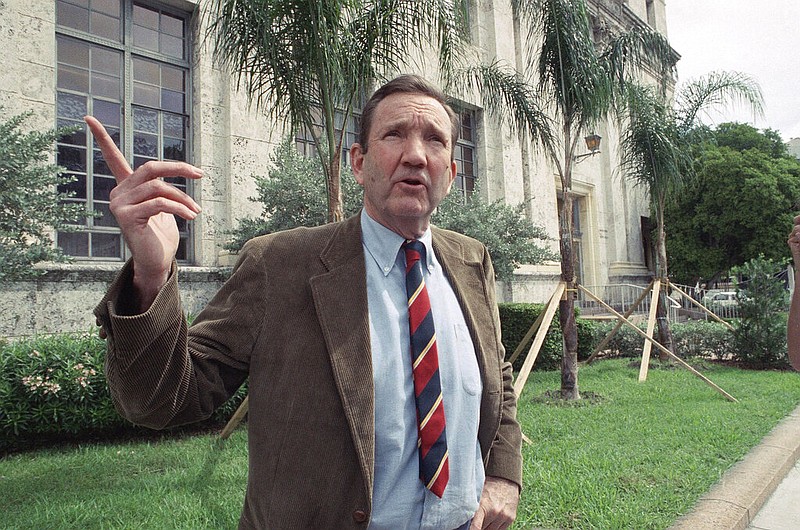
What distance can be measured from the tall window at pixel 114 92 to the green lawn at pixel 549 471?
15.3 ft

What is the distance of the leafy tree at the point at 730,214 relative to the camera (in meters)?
21.8

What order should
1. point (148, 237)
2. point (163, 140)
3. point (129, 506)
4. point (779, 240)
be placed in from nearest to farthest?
1. point (148, 237)
2. point (129, 506)
3. point (163, 140)
4. point (779, 240)

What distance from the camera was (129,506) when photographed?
378cm

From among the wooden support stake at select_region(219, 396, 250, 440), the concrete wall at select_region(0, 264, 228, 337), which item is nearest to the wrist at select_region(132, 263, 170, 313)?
the wooden support stake at select_region(219, 396, 250, 440)

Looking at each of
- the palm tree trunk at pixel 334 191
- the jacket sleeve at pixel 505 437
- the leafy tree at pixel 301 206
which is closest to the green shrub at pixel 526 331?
the leafy tree at pixel 301 206

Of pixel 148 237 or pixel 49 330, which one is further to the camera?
pixel 49 330

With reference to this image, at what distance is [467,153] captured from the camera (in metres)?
16.3

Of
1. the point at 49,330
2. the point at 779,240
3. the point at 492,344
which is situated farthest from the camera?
the point at 779,240

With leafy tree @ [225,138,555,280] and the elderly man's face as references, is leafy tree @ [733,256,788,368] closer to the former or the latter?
leafy tree @ [225,138,555,280]

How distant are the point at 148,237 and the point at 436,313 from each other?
0.87 meters

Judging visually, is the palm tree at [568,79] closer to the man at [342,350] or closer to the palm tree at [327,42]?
the palm tree at [327,42]

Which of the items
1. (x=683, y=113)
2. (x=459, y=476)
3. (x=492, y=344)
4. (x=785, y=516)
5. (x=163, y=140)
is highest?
(x=683, y=113)

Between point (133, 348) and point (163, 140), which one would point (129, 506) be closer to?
point (133, 348)

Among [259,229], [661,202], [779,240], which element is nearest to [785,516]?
[259,229]
